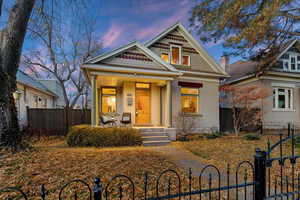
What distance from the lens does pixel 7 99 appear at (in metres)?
4.30

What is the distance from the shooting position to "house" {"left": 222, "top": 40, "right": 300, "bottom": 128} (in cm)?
1195

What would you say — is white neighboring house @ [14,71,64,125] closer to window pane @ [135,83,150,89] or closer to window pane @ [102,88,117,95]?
window pane @ [102,88,117,95]

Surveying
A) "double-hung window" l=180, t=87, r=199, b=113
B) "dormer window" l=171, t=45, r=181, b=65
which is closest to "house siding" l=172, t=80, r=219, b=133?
"double-hung window" l=180, t=87, r=199, b=113

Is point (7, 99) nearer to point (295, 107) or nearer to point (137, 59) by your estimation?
point (137, 59)

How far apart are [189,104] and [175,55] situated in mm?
3638

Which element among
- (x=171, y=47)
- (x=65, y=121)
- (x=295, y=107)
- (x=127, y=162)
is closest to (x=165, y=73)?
(x=171, y=47)

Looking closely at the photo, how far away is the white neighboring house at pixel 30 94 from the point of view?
385 inches

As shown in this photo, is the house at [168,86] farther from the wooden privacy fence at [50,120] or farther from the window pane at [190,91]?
the wooden privacy fence at [50,120]

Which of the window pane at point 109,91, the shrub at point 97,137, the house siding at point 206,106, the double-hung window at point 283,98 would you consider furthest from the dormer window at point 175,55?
the double-hung window at point 283,98

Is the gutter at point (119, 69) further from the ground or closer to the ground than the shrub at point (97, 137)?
further from the ground

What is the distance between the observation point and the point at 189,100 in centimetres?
1048

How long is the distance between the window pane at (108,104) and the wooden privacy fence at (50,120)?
6.11 feet

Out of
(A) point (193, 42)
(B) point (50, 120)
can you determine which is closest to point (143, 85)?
(A) point (193, 42)

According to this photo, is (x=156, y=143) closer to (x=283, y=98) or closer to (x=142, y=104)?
(x=142, y=104)
